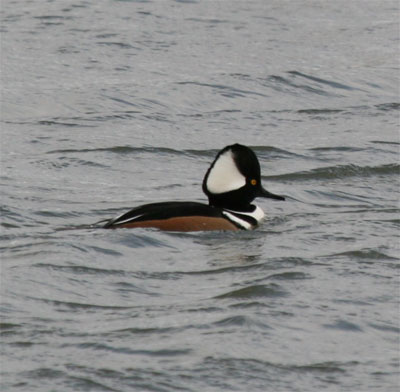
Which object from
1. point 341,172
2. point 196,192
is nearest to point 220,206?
point 196,192

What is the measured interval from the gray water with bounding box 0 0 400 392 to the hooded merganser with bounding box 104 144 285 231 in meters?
0.12

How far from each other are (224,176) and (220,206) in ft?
1.07

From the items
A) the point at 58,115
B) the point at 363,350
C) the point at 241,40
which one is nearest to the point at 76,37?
the point at 241,40

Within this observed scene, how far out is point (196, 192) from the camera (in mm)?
12383

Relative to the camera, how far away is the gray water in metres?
7.40

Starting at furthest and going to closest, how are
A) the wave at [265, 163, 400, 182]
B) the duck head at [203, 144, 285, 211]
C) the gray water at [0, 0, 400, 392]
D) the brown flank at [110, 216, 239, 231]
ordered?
the wave at [265, 163, 400, 182] → the duck head at [203, 144, 285, 211] → the brown flank at [110, 216, 239, 231] → the gray water at [0, 0, 400, 392]

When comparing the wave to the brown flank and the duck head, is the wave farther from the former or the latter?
the brown flank

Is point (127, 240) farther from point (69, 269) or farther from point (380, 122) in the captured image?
point (380, 122)

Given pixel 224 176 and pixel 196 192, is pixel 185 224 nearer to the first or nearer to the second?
pixel 224 176

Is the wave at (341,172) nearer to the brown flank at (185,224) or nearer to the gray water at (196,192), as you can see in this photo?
the gray water at (196,192)

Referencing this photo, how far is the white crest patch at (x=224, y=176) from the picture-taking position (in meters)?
10.7

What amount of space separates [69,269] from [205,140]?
5.67 meters

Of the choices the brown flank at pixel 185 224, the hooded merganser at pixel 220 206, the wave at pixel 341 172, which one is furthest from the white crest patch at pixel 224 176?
the wave at pixel 341 172

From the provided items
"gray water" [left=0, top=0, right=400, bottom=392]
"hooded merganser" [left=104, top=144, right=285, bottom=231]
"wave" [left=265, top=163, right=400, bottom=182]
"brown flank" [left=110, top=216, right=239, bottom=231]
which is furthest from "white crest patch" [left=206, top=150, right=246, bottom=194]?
"wave" [left=265, top=163, right=400, bottom=182]
